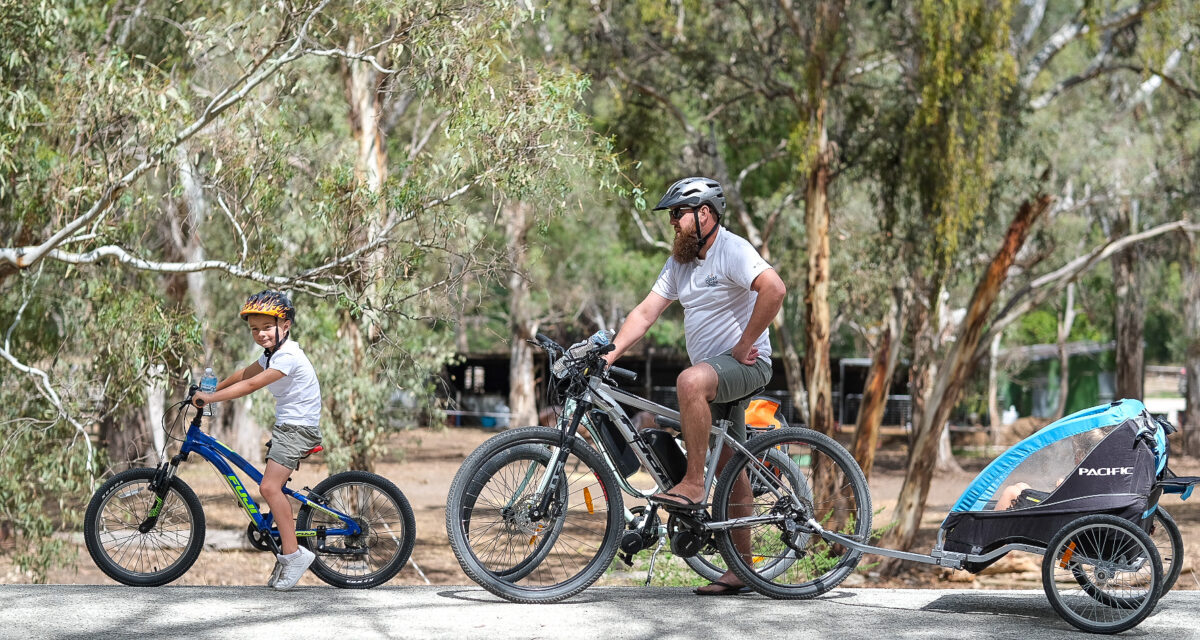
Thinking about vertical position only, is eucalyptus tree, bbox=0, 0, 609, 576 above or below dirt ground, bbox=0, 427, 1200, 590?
above

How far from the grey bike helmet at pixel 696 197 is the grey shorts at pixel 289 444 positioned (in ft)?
6.06

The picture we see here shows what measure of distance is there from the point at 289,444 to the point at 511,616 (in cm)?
139

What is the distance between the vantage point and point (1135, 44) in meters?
17.0

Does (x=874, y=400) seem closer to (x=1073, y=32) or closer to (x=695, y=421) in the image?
(x=1073, y=32)

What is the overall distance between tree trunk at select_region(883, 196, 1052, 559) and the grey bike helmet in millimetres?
8327

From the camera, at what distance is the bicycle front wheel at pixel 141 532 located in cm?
568

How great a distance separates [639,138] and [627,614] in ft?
45.5

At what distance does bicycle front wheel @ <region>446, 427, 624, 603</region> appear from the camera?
500cm

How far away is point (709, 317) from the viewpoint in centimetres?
531

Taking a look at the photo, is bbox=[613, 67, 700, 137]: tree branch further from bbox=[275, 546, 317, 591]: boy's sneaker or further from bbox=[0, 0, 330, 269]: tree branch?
bbox=[275, 546, 317, 591]: boy's sneaker

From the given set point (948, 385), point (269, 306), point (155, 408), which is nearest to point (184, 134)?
point (269, 306)

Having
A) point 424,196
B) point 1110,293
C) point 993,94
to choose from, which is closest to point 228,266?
point 424,196

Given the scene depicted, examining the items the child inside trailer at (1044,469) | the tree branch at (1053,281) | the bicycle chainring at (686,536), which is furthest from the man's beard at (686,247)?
the tree branch at (1053,281)

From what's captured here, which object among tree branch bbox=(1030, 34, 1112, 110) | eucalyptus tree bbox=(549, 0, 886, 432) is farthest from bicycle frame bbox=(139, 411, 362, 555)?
tree branch bbox=(1030, 34, 1112, 110)
